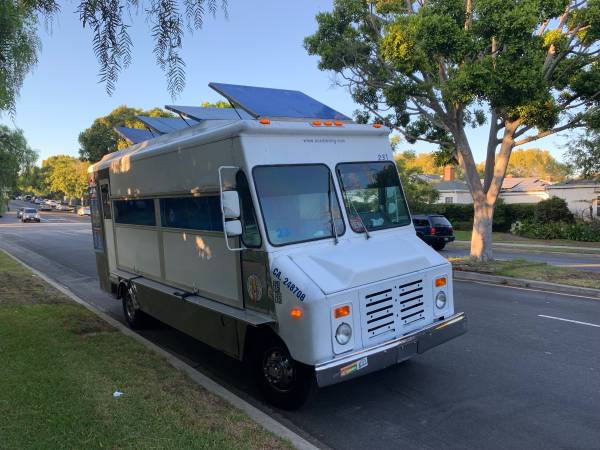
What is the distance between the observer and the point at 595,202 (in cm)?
3222

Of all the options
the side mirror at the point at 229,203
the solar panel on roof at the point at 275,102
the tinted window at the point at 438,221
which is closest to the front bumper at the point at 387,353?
the side mirror at the point at 229,203

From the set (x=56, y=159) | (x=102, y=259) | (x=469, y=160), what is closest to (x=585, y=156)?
(x=469, y=160)

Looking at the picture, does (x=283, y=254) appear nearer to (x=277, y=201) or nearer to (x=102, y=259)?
(x=277, y=201)

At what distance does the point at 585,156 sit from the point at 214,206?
96.6 feet

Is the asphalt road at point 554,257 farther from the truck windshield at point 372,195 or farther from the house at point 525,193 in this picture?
the house at point 525,193

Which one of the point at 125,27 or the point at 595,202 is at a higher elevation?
the point at 125,27

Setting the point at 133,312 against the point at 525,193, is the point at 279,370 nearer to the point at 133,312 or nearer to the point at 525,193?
the point at 133,312

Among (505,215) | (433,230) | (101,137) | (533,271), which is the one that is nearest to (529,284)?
(533,271)

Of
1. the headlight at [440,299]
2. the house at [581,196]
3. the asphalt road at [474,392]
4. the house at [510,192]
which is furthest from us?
the house at [510,192]

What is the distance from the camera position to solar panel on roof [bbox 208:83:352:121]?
5.77 m

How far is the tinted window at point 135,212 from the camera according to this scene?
22.9 feet

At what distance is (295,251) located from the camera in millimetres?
4719

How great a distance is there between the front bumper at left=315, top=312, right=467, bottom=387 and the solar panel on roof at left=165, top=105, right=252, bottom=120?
3.50 metres

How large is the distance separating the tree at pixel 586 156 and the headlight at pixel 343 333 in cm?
2847
